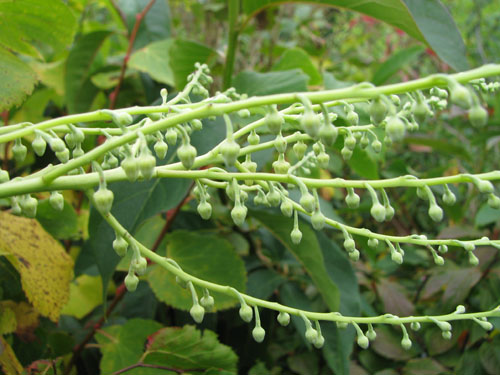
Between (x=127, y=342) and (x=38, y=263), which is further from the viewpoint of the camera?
(x=127, y=342)

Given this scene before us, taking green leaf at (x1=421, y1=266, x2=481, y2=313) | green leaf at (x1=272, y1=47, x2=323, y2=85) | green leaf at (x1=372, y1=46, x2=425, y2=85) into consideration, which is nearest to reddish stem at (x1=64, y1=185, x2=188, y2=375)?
green leaf at (x1=272, y1=47, x2=323, y2=85)

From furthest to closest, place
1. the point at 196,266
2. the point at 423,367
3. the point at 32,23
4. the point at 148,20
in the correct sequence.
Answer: the point at 148,20 < the point at 423,367 < the point at 196,266 < the point at 32,23

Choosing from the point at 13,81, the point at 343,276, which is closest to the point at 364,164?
the point at 343,276

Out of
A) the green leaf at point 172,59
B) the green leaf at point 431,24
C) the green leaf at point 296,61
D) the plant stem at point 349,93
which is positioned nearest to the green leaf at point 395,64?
the green leaf at point 296,61

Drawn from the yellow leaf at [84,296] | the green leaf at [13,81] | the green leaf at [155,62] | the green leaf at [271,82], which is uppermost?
the green leaf at [13,81]

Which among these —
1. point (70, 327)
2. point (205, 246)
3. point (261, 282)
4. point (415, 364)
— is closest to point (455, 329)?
point (415, 364)

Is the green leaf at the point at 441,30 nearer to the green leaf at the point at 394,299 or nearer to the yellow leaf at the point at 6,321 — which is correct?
the green leaf at the point at 394,299

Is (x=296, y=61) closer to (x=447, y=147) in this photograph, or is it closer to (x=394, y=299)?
(x=394, y=299)
